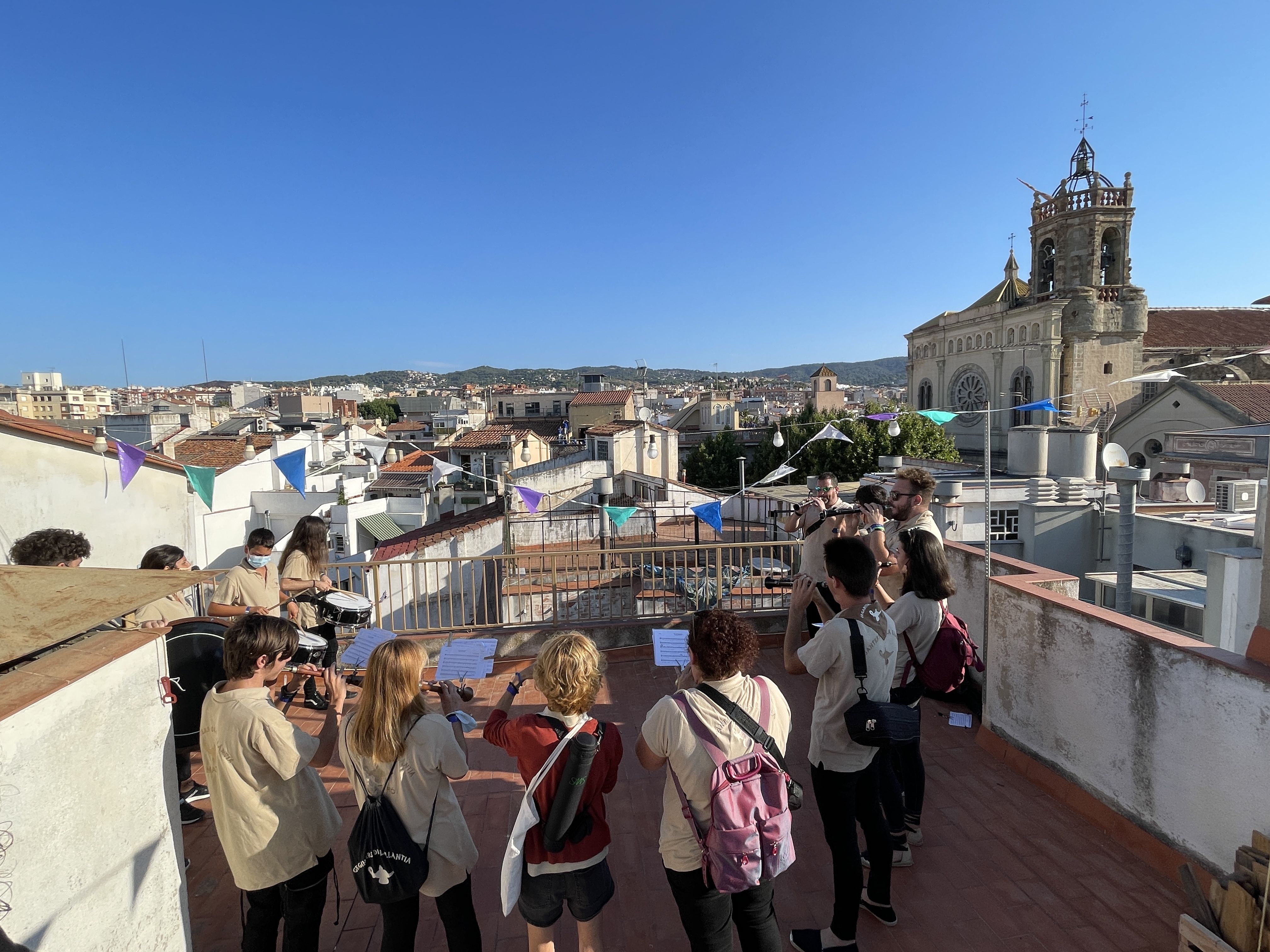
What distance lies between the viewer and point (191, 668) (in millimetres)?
3387

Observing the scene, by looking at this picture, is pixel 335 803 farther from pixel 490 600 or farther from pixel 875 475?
pixel 875 475

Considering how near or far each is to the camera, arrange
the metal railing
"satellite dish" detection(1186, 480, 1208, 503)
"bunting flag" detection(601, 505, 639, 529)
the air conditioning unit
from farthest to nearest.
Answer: "satellite dish" detection(1186, 480, 1208, 503)
the air conditioning unit
"bunting flag" detection(601, 505, 639, 529)
the metal railing

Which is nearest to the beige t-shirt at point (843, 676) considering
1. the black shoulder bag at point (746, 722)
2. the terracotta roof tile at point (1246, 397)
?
the black shoulder bag at point (746, 722)

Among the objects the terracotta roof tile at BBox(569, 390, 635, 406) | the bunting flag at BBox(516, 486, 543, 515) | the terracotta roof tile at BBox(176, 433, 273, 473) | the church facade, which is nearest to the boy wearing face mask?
the bunting flag at BBox(516, 486, 543, 515)

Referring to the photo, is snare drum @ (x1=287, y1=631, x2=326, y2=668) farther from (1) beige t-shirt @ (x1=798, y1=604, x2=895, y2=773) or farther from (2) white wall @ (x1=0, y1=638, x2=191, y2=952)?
(1) beige t-shirt @ (x1=798, y1=604, x2=895, y2=773)

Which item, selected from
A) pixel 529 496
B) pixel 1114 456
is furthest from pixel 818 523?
pixel 529 496

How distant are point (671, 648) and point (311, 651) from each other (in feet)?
8.25

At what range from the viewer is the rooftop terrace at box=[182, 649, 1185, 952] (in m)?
3.15

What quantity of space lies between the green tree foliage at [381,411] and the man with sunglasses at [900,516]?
100035 mm

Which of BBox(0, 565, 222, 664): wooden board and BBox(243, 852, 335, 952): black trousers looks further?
BBox(243, 852, 335, 952): black trousers

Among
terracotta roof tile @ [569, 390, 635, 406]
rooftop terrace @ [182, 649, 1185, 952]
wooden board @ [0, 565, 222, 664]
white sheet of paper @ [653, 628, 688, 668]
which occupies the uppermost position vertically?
terracotta roof tile @ [569, 390, 635, 406]

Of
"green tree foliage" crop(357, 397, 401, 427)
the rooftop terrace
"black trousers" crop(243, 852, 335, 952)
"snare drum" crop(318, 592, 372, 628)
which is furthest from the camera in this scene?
"green tree foliage" crop(357, 397, 401, 427)

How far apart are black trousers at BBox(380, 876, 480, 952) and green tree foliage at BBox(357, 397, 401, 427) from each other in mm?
101079

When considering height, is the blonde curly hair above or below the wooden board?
below
